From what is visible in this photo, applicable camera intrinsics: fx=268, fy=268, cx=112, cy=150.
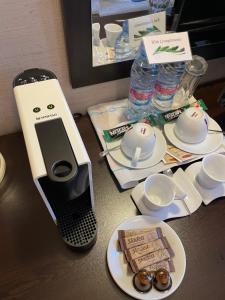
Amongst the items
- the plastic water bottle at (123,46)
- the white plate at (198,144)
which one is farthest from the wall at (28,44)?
the white plate at (198,144)

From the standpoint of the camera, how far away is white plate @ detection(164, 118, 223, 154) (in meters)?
0.76

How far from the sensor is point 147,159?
0.73 m

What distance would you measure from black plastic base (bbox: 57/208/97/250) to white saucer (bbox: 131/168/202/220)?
0.13 metres

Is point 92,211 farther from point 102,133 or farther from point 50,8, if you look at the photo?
point 50,8

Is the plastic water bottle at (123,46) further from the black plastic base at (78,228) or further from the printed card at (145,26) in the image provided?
the black plastic base at (78,228)

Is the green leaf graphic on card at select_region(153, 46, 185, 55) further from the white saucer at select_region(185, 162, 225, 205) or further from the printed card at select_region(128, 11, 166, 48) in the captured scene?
the white saucer at select_region(185, 162, 225, 205)

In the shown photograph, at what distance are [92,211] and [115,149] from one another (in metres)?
0.20

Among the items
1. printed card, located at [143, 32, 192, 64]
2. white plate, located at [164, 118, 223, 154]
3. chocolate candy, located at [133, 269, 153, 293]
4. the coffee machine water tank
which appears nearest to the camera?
the coffee machine water tank

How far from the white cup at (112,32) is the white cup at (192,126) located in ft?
0.89


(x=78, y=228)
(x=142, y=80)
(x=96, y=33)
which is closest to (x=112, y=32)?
(x=96, y=33)

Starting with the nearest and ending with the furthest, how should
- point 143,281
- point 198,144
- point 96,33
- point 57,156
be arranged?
point 57,156, point 143,281, point 96,33, point 198,144

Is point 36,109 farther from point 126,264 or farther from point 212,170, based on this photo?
point 212,170

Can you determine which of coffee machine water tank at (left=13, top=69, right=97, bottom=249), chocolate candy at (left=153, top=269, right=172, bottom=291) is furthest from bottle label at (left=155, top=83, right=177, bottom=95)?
chocolate candy at (left=153, top=269, right=172, bottom=291)

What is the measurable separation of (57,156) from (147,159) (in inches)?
13.5
